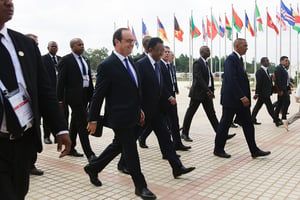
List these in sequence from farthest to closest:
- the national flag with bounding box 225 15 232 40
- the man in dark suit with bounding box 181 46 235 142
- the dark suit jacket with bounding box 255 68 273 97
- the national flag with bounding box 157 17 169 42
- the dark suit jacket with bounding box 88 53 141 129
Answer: the national flag with bounding box 225 15 232 40, the national flag with bounding box 157 17 169 42, the dark suit jacket with bounding box 255 68 273 97, the man in dark suit with bounding box 181 46 235 142, the dark suit jacket with bounding box 88 53 141 129

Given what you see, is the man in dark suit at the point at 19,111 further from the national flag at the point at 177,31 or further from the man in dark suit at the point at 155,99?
the national flag at the point at 177,31

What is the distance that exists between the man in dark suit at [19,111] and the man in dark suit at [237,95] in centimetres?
368

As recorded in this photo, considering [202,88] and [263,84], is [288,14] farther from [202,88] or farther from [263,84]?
[202,88]

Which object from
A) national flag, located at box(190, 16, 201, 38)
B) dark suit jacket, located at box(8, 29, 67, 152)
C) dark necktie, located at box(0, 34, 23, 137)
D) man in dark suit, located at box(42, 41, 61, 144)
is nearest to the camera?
dark necktie, located at box(0, 34, 23, 137)

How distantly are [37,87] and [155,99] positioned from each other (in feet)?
7.14

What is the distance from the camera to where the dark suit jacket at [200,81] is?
703cm

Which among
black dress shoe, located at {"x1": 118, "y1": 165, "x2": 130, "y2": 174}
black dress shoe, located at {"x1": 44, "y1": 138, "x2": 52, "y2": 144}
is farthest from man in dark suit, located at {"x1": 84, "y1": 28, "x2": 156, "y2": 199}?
black dress shoe, located at {"x1": 44, "y1": 138, "x2": 52, "y2": 144}

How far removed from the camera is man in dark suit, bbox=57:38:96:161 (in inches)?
214

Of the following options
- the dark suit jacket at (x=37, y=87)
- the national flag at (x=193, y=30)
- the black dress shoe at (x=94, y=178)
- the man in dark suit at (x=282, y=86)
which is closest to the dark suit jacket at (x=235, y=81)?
the black dress shoe at (x=94, y=178)

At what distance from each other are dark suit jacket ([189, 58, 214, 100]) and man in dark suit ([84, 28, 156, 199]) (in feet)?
10.9

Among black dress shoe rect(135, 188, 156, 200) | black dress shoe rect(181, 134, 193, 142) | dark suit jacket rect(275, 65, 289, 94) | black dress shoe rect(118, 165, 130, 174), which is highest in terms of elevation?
dark suit jacket rect(275, 65, 289, 94)

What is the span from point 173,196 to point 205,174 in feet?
3.28

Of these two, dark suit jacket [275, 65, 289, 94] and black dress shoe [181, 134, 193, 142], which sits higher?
dark suit jacket [275, 65, 289, 94]

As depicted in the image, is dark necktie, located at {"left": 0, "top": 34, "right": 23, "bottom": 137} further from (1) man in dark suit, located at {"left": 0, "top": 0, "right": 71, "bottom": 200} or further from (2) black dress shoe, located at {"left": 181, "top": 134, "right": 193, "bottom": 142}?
(2) black dress shoe, located at {"left": 181, "top": 134, "right": 193, "bottom": 142}
